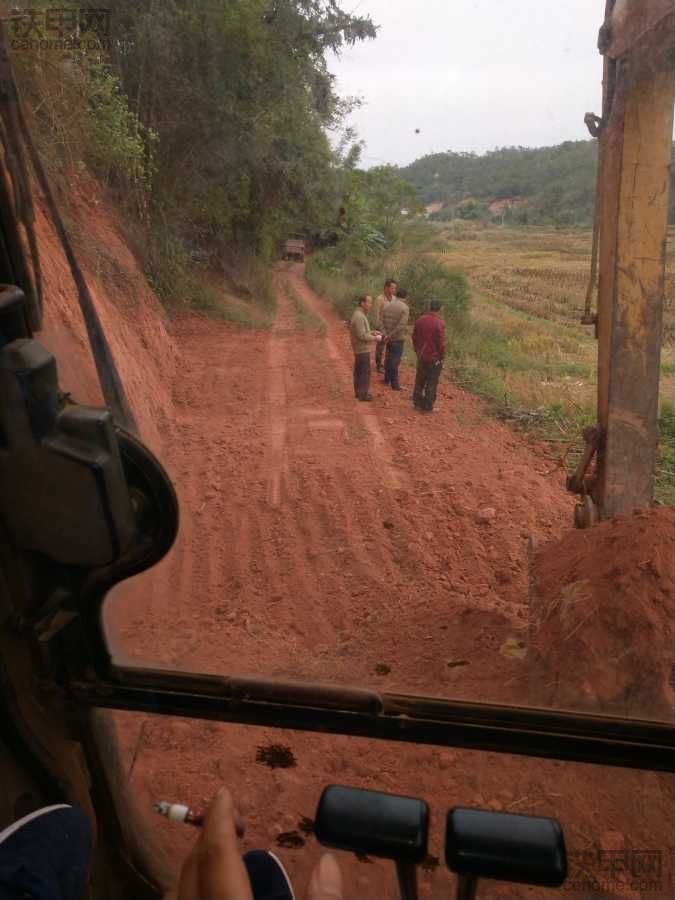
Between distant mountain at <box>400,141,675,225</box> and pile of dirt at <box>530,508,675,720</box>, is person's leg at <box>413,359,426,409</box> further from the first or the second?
pile of dirt at <box>530,508,675,720</box>

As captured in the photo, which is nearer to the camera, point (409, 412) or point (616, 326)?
point (616, 326)

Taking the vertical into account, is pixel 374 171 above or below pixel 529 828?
above

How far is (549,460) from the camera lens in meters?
7.22

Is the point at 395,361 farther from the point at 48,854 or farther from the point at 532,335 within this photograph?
the point at 48,854

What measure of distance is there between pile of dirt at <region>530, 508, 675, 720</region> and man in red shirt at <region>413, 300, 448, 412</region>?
Result: 15.6ft

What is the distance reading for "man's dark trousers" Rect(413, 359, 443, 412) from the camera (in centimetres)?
815

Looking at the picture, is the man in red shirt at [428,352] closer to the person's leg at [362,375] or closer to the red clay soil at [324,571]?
the red clay soil at [324,571]

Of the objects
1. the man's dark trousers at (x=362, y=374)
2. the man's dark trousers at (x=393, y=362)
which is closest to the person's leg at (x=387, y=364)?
the man's dark trousers at (x=393, y=362)

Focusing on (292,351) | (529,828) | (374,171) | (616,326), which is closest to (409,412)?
(292,351)

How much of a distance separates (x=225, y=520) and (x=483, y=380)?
14.8 feet

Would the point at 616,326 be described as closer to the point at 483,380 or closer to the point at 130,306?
the point at 483,380

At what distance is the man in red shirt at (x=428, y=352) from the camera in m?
7.72

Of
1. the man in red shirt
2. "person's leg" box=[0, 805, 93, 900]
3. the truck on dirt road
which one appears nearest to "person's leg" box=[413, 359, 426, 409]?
the man in red shirt

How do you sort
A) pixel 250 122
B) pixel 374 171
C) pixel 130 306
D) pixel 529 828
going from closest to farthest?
pixel 529 828 < pixel 130 306 < pixel 374 171 < pixel 250 122
